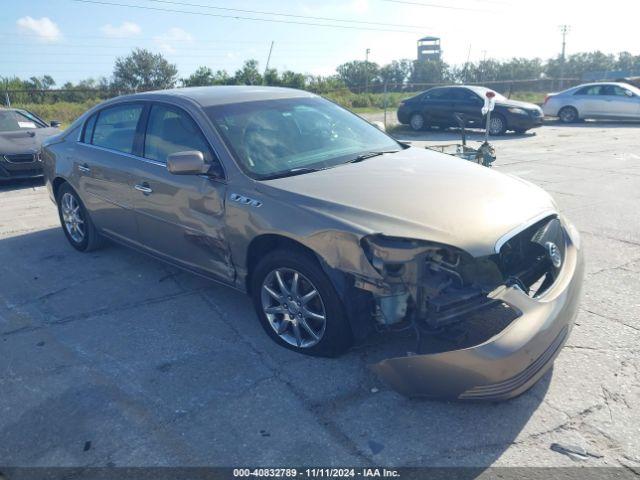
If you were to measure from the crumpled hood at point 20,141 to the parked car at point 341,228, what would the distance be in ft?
18.0

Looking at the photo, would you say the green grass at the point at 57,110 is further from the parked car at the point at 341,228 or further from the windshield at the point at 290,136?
the windshield at the point at 290,136

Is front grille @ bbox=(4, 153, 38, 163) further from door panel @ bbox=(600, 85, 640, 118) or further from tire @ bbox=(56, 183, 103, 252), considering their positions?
door panel @ bbox=(600, 85, 640, 118)

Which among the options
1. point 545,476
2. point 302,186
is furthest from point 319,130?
point 545,476

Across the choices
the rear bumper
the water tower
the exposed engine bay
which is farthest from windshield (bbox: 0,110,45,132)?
the water tower

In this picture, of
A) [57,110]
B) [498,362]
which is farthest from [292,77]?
[498,362]

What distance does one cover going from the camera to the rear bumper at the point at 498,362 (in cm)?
271

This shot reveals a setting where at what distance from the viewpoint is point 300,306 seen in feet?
11.6

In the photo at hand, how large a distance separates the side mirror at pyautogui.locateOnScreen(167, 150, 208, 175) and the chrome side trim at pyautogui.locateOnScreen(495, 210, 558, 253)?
204cm

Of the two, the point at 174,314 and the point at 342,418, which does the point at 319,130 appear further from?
the point at 342,418

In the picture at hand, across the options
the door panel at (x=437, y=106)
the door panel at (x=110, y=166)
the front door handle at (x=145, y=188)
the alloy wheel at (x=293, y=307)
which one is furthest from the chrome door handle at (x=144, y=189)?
the door panel at (x=437, y=106)

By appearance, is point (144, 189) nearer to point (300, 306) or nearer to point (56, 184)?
point (300, 306)

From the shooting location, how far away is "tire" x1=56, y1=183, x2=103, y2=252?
5.76 meters

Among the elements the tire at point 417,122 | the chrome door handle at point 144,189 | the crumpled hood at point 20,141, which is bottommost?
the tire at point 417,122

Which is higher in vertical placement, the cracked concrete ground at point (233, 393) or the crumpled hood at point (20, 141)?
the crumpled hood at point (20, 141)
